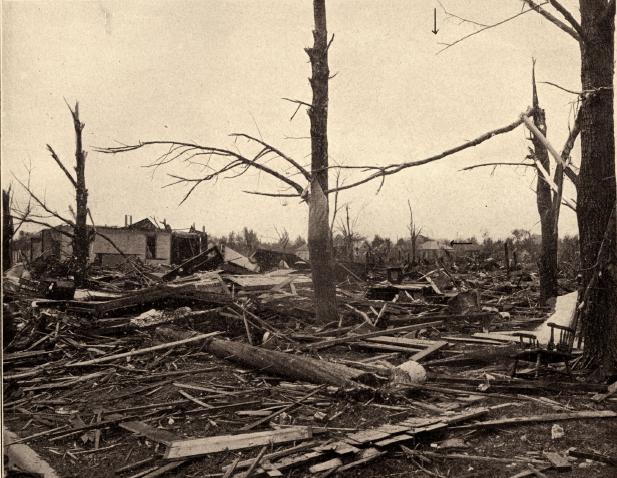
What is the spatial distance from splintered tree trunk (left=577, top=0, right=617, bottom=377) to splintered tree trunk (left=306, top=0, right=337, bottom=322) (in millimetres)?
5010

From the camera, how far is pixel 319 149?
10586 millimetres

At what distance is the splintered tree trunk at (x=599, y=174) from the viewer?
638 centimetres

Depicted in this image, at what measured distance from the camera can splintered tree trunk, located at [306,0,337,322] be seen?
10188 millimetres

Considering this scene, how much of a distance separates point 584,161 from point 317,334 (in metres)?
5.86

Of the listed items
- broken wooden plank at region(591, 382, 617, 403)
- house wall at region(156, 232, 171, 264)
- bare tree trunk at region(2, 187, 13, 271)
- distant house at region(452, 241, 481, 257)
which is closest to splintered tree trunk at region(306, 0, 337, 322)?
broken wooden plank at region(591, 382, 617, 403)

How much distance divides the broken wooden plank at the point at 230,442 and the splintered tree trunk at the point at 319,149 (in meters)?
5.72

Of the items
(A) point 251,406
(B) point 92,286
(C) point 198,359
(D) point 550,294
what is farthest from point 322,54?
(B) point 92,286

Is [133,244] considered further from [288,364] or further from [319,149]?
[288,364]

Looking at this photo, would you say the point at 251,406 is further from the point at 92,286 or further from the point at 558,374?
the point at 92,286

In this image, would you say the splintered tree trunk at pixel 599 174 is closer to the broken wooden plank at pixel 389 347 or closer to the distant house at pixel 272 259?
the broken wooden plank at pixel 389 347

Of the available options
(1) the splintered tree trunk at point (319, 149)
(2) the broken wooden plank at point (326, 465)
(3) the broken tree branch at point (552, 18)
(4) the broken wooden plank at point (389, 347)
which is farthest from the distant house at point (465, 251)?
(2) the broken wooden plank at point (326, 465)

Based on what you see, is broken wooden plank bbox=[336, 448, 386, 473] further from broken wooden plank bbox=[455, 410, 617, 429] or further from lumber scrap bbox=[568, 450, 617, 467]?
lumber scrap bbox=[568, 450, 617, 467]

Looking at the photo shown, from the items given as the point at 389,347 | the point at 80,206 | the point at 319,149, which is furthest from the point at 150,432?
the point at 80,206

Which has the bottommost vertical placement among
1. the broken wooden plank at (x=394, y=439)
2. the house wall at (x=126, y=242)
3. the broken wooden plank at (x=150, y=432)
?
the broken wooden plank at (x=150, y=432)
